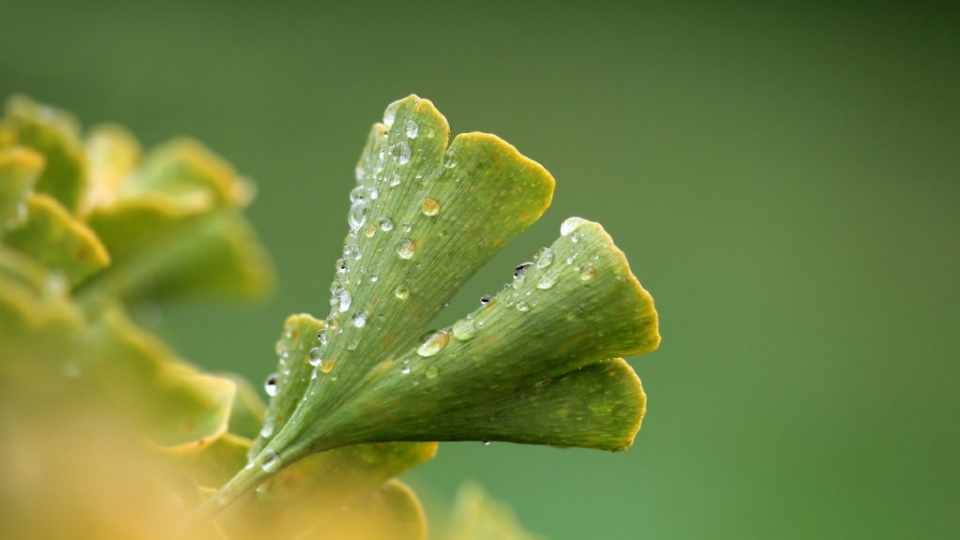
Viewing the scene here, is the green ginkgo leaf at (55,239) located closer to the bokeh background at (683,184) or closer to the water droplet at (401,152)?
the water droplet at (401,152)

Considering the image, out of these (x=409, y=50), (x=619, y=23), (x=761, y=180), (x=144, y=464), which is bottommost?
(x=144, y=464)

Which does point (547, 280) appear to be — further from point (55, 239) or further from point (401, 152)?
point (55, 239)

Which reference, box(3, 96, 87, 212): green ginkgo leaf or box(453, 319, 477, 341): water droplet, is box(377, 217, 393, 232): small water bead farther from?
box(3, 96, 87, 212): green ginkgo leaf

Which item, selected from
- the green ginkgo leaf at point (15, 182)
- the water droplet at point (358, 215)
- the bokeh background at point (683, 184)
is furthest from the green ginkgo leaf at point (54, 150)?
the bokeh background at point (683, 184)

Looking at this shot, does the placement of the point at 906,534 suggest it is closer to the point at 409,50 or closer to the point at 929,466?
the point at 929,466

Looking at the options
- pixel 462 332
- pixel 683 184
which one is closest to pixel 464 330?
pixel 462 332

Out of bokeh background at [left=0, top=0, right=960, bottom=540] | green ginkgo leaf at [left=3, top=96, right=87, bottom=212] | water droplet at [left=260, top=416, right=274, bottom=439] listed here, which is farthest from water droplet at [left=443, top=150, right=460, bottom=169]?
bokeh background at [left=0, top=0, right=960, bottom=540]

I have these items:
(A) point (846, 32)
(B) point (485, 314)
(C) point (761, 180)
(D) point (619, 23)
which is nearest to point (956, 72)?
(A) point (846, 32)
